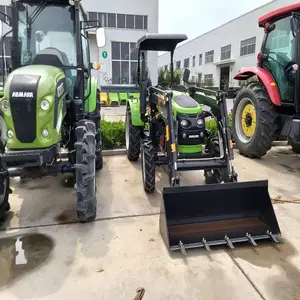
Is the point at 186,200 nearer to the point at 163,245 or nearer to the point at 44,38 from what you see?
the point at 163,245

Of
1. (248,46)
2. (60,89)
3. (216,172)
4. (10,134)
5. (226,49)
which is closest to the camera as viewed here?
(10,134)

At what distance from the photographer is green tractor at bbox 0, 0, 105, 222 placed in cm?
283

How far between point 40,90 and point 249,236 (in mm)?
2378

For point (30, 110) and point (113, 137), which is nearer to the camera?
point (30, 110)

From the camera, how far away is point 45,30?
3.74 metres

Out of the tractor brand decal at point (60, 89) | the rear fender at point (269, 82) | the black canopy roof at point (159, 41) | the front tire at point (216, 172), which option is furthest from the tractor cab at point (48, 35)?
the rear fender at point (269, 82)

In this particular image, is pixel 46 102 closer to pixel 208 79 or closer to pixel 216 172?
pixel 216 172

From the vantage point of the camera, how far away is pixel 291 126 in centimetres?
490

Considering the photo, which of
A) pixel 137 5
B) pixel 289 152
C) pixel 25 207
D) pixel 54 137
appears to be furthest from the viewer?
pixel 137 5

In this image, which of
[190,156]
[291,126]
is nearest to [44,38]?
[190,156]

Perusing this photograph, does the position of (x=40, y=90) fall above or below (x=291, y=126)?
above

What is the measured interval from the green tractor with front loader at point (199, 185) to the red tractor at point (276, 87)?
157 centimetres

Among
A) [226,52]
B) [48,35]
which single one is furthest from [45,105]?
[226,52]

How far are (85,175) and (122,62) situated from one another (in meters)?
16.3
